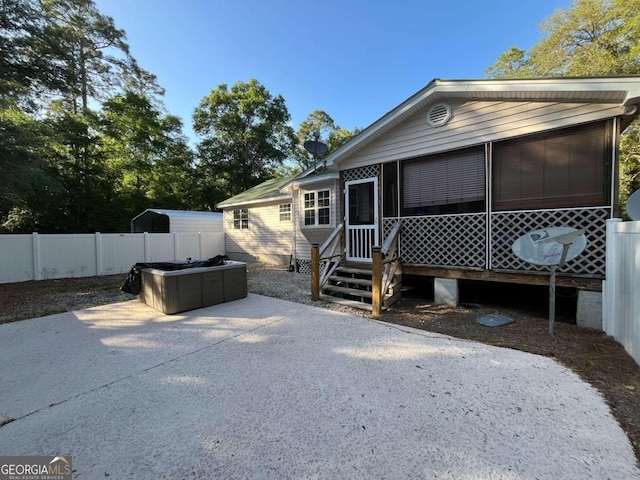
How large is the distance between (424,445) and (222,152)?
2735 cm

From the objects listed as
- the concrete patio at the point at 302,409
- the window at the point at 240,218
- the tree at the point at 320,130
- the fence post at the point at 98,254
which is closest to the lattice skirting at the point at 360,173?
the concrete patio at the point at 302,409

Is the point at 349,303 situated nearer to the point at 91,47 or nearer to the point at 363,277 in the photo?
the point at 363,277

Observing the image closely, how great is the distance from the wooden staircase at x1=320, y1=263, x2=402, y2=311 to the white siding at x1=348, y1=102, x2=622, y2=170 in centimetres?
277

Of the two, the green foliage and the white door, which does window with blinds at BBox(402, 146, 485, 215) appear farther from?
the green foliage

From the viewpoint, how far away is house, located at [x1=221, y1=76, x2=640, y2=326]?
4344 millimetres

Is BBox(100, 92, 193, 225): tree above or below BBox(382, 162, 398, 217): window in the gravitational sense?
above

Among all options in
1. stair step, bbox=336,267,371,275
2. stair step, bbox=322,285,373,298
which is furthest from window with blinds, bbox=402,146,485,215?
stair step, bbox=322,285,373,298

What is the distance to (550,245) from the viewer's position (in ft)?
13.9

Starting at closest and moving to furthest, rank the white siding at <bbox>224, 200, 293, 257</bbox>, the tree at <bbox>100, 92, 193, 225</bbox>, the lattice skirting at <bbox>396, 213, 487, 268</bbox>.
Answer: the lattice skirting at <bbox>396, 213, 487, 268</bbox>, the white siding at <bbox>224, 200, 293, 257</bbox>, the tree at <bbox>100, 92, 193, 225</bbox>

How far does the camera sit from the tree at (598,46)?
12609 mm

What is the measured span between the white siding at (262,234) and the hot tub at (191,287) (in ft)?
17.7

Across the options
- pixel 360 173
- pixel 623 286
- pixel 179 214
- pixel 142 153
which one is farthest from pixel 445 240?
pixel 142 153

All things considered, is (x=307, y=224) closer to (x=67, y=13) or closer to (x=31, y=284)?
(x=31, y=284)

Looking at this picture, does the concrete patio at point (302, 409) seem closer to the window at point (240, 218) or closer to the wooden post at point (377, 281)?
the wooden post at point (377, 281)
